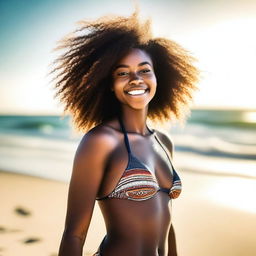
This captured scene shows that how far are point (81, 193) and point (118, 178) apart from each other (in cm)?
20

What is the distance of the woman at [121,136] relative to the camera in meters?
1.91

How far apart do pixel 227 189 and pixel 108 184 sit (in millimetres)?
5627

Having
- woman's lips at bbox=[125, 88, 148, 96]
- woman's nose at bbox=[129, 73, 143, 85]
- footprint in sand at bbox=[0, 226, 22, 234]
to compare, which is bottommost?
footprint in sand at bbox=[0, 226, 22, 234]

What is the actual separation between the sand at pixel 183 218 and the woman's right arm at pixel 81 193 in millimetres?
2680

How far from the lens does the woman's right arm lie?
1.89 m

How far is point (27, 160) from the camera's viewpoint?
35.4ft

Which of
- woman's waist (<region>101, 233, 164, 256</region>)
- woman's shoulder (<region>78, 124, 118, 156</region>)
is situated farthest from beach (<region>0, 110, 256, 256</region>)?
woman's waist (<region>101, 233, 164, 256</region>)

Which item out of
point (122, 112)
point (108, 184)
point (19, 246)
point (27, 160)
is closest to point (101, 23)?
point (122, 112)

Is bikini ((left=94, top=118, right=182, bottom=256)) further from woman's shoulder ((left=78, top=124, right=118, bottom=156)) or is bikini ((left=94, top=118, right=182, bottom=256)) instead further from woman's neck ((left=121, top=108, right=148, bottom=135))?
woman's neck ((left=121, top=108, right=148, bottom=135))

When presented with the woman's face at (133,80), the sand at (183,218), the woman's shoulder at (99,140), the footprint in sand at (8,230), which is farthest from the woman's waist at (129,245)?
the footprint in sand at (8,230)

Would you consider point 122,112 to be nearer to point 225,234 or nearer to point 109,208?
point 109,208

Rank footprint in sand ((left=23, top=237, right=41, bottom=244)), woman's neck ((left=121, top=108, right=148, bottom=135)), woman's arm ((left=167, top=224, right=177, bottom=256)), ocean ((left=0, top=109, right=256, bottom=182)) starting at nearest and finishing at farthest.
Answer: woman's neck ((left=121, top=108, right=148, bottom=135)) → woman's arm ((left=167, top=224, right=177, bottom=256)) → footprint in sand ((left=23, top=237, right=41, bottom=244)) → ocean ((left=0, top=109, right=256, bottom=182))

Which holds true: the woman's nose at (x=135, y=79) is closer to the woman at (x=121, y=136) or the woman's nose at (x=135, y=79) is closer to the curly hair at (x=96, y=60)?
the woman at (x=121, y=136)

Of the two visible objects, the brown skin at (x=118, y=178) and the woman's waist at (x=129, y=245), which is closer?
the brown skin at (x=118, y=178)
